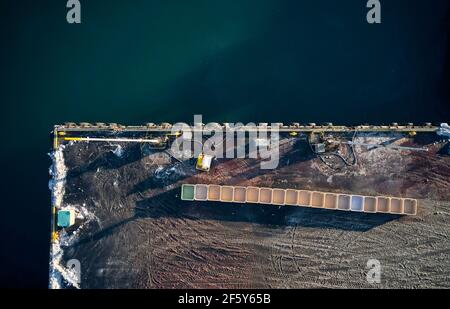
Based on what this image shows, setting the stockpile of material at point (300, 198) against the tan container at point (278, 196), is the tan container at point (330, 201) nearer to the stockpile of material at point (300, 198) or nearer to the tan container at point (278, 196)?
the stockpile of material at point (300, 198)

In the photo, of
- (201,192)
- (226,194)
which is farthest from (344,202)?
(201,192)

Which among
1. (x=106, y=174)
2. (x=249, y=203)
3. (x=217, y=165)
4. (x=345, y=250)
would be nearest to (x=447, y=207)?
(x=345, y=250)

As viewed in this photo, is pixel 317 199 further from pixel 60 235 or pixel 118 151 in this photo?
pixel 60 235

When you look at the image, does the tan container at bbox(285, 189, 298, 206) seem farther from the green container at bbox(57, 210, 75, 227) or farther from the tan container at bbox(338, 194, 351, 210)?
the green container at bbox(57, 210, 75, 227)

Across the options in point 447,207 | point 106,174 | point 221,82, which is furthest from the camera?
point 221,82

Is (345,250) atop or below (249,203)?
below

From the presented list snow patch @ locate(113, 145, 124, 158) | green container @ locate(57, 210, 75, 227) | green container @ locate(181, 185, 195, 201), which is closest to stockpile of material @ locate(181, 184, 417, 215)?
green container @ locate(181, 185, 195, 201)
